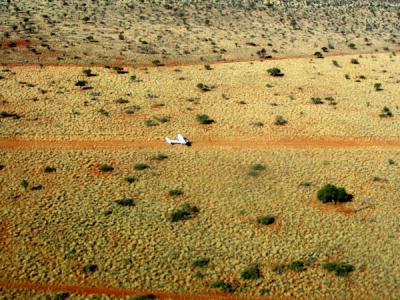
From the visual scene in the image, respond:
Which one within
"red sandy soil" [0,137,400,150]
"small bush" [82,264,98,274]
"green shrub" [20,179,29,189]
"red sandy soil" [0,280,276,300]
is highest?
"red sandy soil" [0,137,400,150]

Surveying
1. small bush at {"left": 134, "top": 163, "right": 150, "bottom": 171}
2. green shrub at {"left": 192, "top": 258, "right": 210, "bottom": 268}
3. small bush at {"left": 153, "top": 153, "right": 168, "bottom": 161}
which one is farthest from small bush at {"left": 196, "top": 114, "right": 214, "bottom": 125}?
green shrub at {"left": 192, "top": 258, "right": 210, "bottom": 268}

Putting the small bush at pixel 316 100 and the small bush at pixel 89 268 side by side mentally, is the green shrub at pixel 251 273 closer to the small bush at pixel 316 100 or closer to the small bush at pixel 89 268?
the small bush at pixel 89 268

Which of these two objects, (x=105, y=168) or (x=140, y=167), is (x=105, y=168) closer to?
(x=105, y=168)

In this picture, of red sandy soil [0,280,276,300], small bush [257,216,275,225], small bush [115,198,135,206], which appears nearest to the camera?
red sandy soil [0,280,276,300]

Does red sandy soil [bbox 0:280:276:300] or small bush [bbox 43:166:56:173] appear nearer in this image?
red sandy soil [bbox 0:280:276:300]

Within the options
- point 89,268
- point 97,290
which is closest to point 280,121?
point 89,268

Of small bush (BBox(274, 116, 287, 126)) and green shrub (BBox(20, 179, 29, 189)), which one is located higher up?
small bush (BBox(274, 116, 287, 126))

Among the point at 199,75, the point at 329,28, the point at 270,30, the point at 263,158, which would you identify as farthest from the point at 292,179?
the point at 329,28

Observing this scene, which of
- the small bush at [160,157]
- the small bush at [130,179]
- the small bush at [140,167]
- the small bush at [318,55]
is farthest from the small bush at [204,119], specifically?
the small bush at [318,55]

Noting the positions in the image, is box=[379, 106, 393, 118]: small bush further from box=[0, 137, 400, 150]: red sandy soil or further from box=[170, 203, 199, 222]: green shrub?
box=[170, 203, 199, 222]: green shrub
